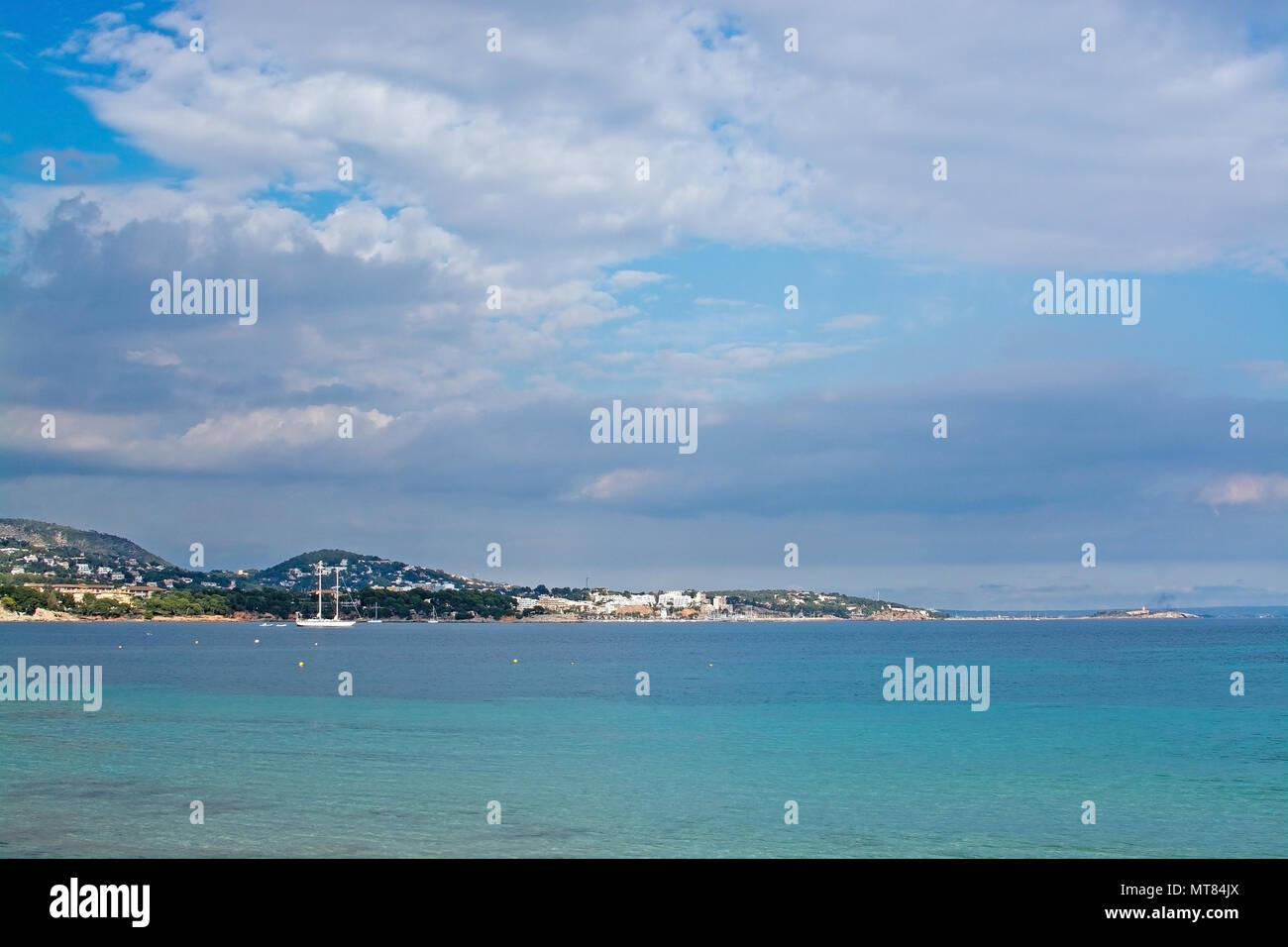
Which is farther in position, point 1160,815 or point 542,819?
point 1160,815

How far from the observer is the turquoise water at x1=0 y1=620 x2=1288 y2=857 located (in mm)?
24625

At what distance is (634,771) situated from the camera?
34656 mm

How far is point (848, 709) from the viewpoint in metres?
57.5

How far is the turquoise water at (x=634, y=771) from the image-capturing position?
24625 millimetres
